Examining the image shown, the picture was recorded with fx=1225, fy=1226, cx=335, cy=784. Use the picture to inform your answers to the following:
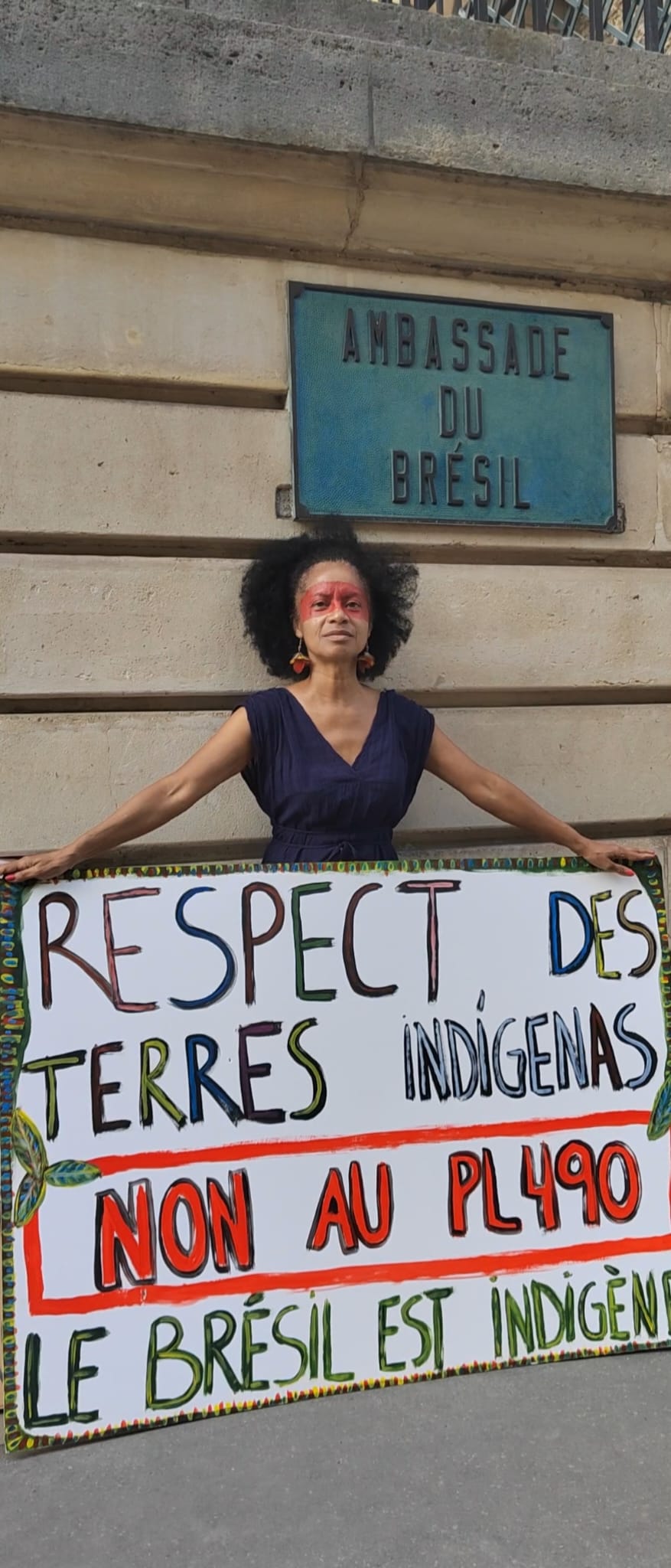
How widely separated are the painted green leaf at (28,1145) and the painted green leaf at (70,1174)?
2cm

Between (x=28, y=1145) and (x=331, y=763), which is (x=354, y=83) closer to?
(x=331, y=763)

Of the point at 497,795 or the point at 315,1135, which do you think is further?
the point at 497,795

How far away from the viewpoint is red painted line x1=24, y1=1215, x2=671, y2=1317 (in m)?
2.89

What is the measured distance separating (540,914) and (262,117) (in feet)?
8.34

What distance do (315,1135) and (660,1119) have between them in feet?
3.18

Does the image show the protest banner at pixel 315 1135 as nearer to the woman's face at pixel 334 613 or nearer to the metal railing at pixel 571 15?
the woman's face at pixel 334 613

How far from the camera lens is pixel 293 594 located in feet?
12.0

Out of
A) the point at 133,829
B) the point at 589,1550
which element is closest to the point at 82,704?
the point at 133,829

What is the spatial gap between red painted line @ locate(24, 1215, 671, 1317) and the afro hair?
5.88ft

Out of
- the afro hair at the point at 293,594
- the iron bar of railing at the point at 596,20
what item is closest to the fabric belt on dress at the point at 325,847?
the afro hair at the point at 293,594

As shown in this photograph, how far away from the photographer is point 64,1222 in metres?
2.92

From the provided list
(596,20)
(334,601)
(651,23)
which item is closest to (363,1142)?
(334,601)

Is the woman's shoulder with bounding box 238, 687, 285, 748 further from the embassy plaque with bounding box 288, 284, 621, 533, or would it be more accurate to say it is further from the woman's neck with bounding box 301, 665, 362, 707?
the embassy plaque with bounding box 288, 284, 621, 533

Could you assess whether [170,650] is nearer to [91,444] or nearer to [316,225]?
[91,444]
